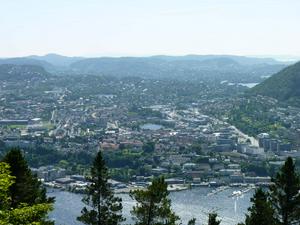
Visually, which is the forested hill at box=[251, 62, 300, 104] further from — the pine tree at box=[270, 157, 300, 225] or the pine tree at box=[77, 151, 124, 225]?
the pine tree at box=[77, 151, 124, 225]

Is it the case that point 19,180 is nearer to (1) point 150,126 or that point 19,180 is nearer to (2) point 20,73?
(1) point 150,126

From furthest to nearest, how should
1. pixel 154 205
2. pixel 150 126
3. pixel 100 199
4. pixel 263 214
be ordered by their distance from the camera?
1. pixel 150 126
2. pixel 100 199
3. pixel 154 205
4. pixel 263 214

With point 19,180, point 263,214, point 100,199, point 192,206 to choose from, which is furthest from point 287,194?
point 192,206

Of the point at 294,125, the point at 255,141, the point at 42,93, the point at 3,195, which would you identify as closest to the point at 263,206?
the point at 3,195

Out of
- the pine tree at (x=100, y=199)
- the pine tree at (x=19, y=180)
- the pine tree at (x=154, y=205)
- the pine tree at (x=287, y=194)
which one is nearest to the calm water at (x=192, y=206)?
the pine tree at (x=100, y=199)

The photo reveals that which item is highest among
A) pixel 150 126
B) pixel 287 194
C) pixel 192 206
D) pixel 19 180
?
pixel 19 180

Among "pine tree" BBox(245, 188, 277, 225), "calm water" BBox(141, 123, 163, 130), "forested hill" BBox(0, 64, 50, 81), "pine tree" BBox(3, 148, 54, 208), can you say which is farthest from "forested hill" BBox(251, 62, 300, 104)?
"pine tree" BBox(3, 148, 54, 208)
